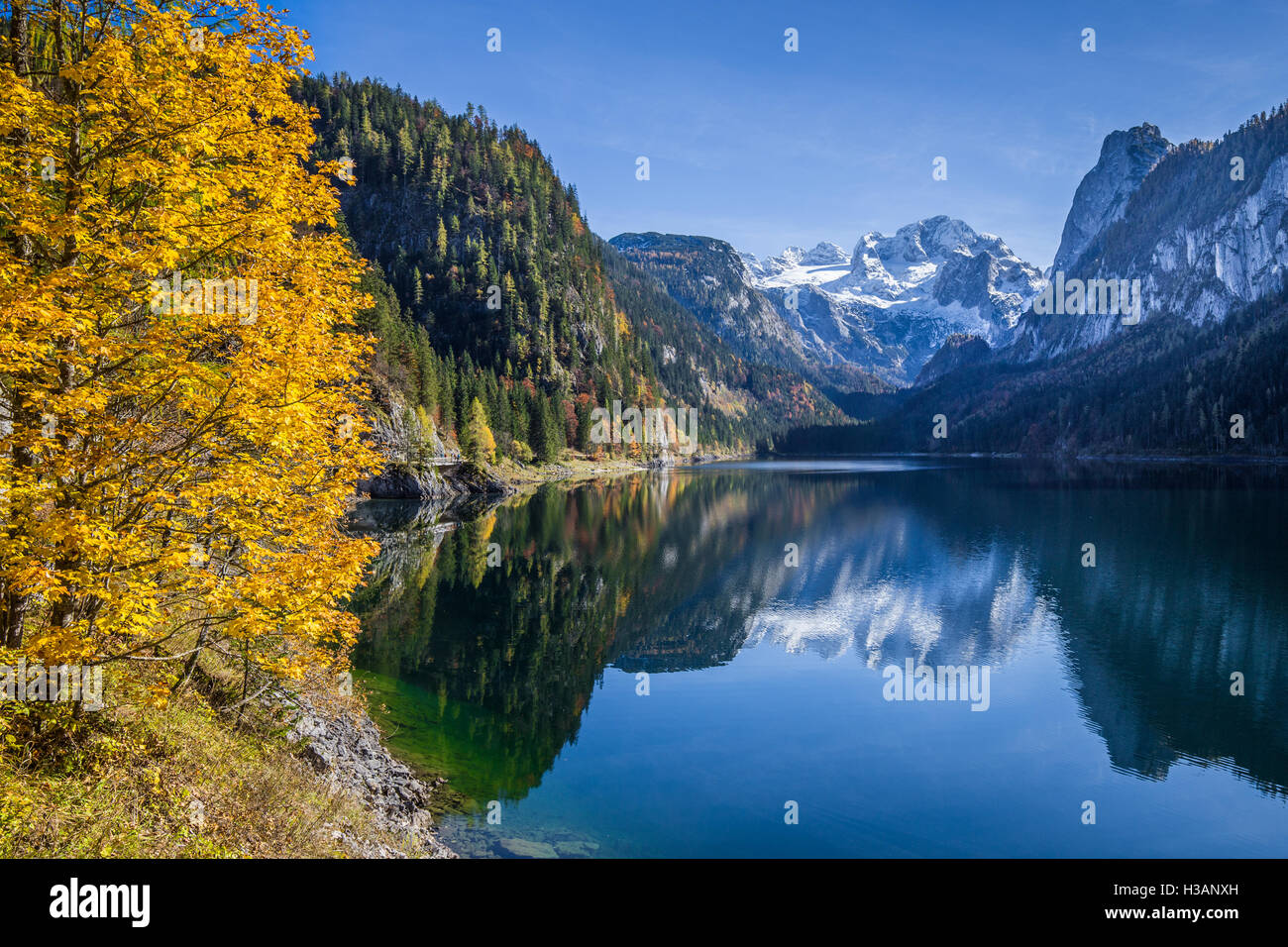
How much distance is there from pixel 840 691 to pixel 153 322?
24.8 m

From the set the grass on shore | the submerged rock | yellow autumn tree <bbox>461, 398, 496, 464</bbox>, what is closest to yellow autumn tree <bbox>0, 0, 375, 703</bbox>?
the grass on shore

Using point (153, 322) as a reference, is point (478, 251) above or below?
above

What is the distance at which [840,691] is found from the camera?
27141 millimetres

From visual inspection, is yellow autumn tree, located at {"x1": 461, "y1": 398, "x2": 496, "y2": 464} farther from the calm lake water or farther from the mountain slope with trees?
the calm lake water

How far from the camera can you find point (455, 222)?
168500 mm

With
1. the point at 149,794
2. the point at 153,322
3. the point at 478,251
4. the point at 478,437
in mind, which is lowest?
the point at 149,794

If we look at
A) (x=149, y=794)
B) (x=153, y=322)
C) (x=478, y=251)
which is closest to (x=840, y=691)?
(x=149, y=794)

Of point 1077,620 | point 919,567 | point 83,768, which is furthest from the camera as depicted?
point 919,567

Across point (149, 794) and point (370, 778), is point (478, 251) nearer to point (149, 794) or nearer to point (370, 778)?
point (370, 778)

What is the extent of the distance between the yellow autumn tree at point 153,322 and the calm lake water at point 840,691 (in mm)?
9193
